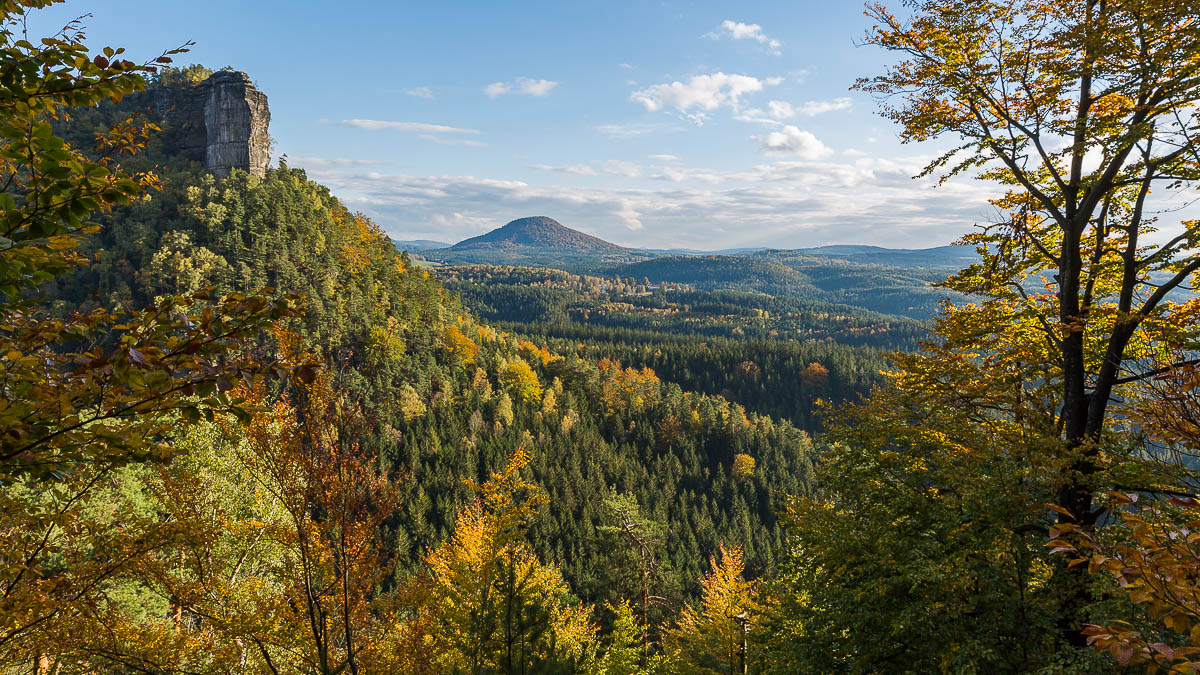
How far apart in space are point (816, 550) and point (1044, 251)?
694 centimetres

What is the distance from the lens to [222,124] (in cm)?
7394

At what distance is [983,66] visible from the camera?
9391mm

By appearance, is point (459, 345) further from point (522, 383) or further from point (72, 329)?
point (72, 329)

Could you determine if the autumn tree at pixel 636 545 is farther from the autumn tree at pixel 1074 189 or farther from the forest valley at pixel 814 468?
the autumn tree at pixel 1074 189

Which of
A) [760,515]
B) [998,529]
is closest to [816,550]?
[998,529]

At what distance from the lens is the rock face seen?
73.6 m

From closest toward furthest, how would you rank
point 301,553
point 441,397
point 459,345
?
point 301,553 < point 441,397 < point 459,345

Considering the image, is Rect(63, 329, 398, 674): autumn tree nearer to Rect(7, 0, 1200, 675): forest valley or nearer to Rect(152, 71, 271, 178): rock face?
Rect(7, 0, 1200, 675): forest valley

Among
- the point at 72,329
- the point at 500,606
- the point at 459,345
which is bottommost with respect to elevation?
the point at 459,345

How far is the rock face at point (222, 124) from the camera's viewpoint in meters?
73.6

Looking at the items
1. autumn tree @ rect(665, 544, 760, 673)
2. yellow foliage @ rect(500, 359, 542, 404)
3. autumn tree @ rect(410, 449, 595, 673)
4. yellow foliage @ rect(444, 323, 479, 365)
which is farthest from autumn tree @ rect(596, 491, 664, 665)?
Result: yellow foliage @ rect(444, 323, 479, 365)

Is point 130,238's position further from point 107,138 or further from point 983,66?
point 983,66

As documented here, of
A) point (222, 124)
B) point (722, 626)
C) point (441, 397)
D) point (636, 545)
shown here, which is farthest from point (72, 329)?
point (222, 124)

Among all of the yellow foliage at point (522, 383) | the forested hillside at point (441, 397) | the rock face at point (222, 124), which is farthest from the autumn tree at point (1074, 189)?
the rock face at point (222, 124)
